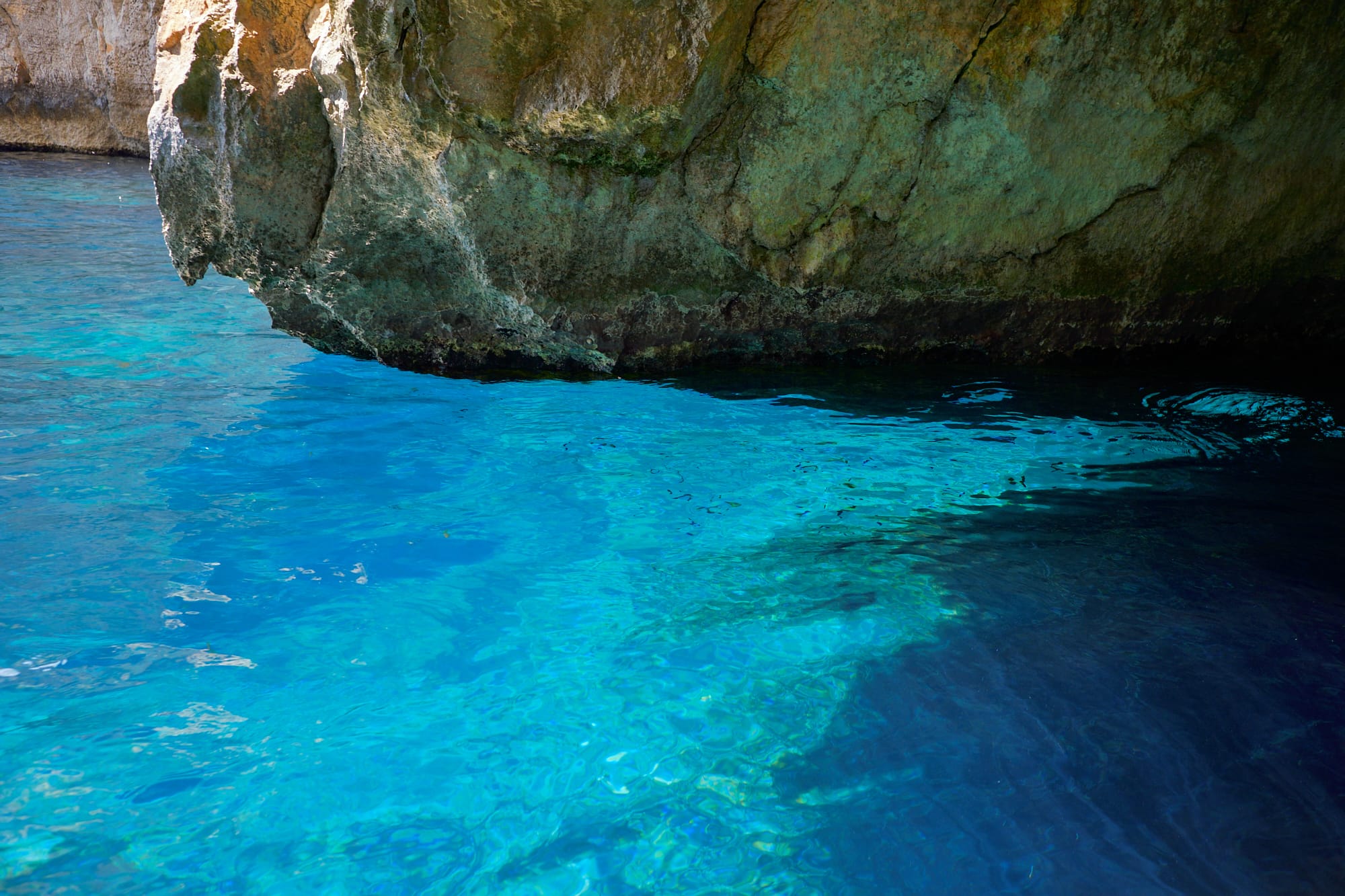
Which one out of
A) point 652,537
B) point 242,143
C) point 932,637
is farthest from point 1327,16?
point 242,143

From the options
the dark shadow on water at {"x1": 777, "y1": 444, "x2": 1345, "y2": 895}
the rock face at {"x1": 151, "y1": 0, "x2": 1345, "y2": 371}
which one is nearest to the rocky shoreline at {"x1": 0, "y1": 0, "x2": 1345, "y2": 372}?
the rock face at {"x1": 151, "y1": 0, "x2": 1345, "y2": 371}

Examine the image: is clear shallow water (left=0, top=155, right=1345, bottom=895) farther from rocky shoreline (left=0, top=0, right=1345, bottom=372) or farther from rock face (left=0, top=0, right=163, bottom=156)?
rock face (left=0, top=0, right=163, bottom=156)

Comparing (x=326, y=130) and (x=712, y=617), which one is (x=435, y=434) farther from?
(x=712, y=617)

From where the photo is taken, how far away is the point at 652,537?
3.54 metres

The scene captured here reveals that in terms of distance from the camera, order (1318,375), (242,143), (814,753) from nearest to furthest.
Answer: (814,753) → (242,143) → (1318,375)

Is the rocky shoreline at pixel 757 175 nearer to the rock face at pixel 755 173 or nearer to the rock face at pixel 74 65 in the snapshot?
the rock face at pixel 755 173

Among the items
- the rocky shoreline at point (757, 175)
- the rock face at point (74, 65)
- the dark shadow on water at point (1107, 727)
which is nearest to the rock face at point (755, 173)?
the rocky shoreline at point (757, 175)

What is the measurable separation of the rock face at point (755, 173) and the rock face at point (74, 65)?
13.9 meters

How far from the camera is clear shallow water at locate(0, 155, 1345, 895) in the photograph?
7.02 ft

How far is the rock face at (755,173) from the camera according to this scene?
4.15 m

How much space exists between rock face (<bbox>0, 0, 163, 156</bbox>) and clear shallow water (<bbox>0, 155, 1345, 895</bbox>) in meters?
14.3

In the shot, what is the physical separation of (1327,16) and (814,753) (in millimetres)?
4569

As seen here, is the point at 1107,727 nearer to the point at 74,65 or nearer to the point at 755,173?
the point at 755,173

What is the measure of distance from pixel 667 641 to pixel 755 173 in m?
2.60
